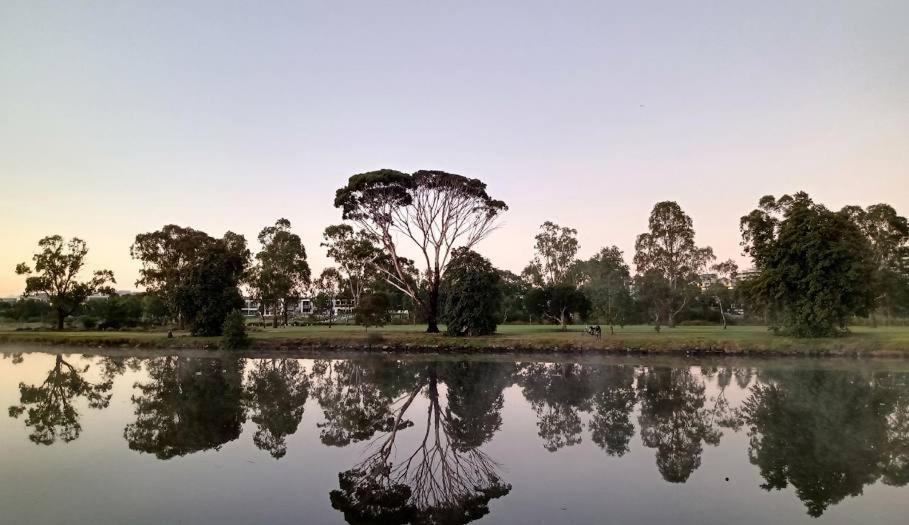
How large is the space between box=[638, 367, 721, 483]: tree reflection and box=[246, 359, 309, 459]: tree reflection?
364 inches

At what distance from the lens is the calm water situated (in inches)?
367

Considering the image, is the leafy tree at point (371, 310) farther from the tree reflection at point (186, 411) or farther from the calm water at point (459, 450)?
the calm water at point (459, 450)

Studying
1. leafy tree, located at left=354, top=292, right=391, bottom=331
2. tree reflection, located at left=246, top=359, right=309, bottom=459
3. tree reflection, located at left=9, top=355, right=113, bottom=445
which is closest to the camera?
tree reflection, located at left=246, top=359, right=309, bottom=459

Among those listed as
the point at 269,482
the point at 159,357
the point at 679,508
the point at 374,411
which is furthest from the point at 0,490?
the point at 159,357

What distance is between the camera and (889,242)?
56.3 meters

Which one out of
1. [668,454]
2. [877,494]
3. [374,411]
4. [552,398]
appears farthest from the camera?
[552,398]

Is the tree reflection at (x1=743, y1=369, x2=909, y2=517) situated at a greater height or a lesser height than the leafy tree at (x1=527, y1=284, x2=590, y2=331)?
lesser

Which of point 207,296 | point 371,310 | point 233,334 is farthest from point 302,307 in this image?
point 233,334

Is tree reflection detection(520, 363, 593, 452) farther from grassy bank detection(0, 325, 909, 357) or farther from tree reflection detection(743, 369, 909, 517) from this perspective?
grassy bank detection(0, 325, 909, 357)

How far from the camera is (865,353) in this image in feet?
107

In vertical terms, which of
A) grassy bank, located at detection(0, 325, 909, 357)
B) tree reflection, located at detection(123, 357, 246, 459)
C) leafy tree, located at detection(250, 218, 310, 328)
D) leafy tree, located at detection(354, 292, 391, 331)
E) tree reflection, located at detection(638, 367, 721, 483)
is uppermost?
leafy tree, located at detection(250, 218, 310, 328)

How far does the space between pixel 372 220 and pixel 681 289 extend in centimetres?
3373

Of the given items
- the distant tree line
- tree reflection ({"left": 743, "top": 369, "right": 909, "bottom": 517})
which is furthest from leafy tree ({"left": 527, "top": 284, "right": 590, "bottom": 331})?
tree reflection ({"left": 743, "top": 369, "right": 909, "bottom": 517})

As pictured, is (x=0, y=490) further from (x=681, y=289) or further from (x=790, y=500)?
(x=681, y=289)
